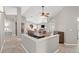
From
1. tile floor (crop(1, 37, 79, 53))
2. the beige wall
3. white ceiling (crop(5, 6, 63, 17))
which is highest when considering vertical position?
white ceiling (crop(5, 6, 63, 17))

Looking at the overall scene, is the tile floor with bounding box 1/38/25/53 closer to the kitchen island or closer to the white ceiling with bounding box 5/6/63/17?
the kitchen island

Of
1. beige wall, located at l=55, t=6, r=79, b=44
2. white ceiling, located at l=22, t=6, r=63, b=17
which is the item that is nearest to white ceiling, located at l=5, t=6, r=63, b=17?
white ceiling, located at l=22, t=6, r=63, b=17

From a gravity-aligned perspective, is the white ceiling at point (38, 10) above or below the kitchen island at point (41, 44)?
above

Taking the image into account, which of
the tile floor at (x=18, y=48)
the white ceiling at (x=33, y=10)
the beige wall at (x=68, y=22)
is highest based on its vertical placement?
the white ceiling at (x=33, y=10)

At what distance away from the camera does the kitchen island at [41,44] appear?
253 centimetres

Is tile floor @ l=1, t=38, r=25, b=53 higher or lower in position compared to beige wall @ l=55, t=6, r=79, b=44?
lower

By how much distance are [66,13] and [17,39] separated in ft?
3.67

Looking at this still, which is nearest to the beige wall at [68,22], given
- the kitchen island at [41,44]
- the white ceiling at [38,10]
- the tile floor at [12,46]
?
the white ceiling at [38,10]

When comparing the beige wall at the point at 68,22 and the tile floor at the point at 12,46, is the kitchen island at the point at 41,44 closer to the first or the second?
the tile floor at the point at 12,46

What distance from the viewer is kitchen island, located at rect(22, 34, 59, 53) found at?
8.30ft

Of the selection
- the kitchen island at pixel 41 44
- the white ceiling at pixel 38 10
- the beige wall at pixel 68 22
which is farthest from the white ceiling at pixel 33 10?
the kitchen island at pixel 41 44
